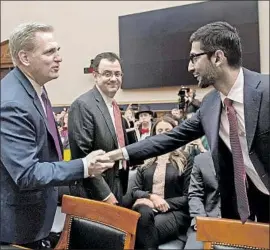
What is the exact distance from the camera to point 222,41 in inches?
44.0

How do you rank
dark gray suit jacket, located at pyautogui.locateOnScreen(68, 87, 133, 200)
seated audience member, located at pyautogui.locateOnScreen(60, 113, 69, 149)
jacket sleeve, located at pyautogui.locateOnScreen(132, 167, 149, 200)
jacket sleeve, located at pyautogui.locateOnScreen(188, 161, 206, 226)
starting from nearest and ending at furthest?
seated audience member, located at pyautogui.locateOnScreen(60, 113, 69, 149) → dark gray suit jacket, located at pyautogui.locateOnScreen(68, 87, 133, 200) → jacket sleeve, located at pyautogui.locateOnScreen(132, 167, 149, 200) → jacket sleeve, located at pyautogui.locateOnScreen(188, 161, 206, 226)

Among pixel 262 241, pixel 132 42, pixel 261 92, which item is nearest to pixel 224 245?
pixel 262 241

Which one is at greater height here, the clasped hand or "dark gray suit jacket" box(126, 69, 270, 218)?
"dark gray suit jacket" box(126, 69, 270, 218)

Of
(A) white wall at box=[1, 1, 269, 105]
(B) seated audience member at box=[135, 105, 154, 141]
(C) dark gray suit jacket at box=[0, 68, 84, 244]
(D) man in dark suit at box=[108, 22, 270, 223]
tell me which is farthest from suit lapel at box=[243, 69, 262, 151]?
(C) dark gray suit jacket at box=[0, 68, 84, 244]

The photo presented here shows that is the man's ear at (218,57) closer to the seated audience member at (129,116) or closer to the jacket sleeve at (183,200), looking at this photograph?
the seated audience member at (129,116)

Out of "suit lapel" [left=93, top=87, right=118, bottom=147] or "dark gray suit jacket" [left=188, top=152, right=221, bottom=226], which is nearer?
"suit lapel" [left=93, top=87, right=118, bottom=147]

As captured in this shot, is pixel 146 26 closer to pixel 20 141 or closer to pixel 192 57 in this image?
pixel 192 57

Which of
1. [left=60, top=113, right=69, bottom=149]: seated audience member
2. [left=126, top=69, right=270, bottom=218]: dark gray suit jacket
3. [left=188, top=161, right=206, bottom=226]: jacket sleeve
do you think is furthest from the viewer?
[left=188, top=161, right=206, bottom=226]: jacket sleeve

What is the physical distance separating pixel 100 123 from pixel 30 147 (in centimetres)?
44

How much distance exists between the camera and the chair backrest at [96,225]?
974mm

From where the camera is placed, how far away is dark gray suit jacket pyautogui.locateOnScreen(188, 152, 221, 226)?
166 centimetres

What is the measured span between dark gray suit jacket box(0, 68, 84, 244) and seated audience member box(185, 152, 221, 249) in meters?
0.76

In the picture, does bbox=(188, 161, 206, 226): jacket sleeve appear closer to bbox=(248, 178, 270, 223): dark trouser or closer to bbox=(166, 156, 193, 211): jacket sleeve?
bbox=(166, 156, 193, 211): jacket sleeve

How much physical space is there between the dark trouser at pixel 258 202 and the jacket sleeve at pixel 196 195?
54cm
